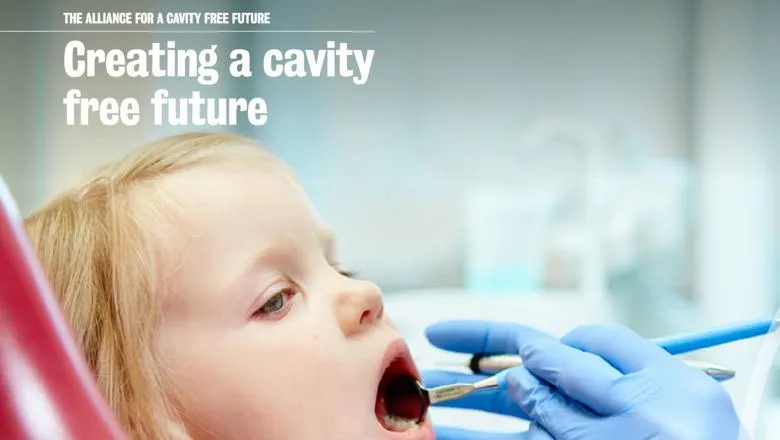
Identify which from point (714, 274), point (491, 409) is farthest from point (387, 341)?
point (714, 274)

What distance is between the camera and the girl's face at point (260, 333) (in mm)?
773

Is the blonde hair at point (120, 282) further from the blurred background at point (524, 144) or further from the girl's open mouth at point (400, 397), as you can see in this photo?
the blurred background at point (524, 144)

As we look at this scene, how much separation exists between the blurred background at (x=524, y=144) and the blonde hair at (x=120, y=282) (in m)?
0.30

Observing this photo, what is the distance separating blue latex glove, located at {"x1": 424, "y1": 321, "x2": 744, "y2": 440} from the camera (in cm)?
77

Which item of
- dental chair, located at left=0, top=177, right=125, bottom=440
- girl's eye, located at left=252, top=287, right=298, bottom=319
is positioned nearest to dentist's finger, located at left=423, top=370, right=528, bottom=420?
girl's eye, located at left=252, top=287, right=298, bottom=319

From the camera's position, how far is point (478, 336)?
1030mm

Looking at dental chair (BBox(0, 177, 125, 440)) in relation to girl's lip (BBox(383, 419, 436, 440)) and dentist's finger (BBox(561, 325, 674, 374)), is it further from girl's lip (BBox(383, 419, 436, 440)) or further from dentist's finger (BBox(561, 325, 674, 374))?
dentist's finger (BBox(561, 325, 674, 374))

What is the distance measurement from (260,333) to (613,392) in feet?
1.09

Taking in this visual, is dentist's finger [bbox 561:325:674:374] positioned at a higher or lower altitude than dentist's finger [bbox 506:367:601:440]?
higher

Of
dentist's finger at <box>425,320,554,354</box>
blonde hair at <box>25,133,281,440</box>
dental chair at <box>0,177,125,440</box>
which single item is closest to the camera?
dental chair at <box>0,177,125,440</box>

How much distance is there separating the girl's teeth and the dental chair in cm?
46

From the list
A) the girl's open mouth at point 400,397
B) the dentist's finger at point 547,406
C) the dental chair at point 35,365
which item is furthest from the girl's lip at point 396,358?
the dental chair at point 35,365

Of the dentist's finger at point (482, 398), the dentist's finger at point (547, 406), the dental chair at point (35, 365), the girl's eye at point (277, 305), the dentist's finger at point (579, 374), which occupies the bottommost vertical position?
the dentist's finger at point (482, 398)

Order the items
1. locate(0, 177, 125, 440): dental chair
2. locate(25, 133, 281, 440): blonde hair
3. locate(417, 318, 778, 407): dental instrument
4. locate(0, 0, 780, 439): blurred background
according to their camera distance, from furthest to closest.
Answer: locate(0, 0, 780, 439): blurred background, locate(417, 318, 778, 407): dental instrument, locate(25, 133, 281, 440): blonde hair, locate(0, 177, 125, 440): dental chair
